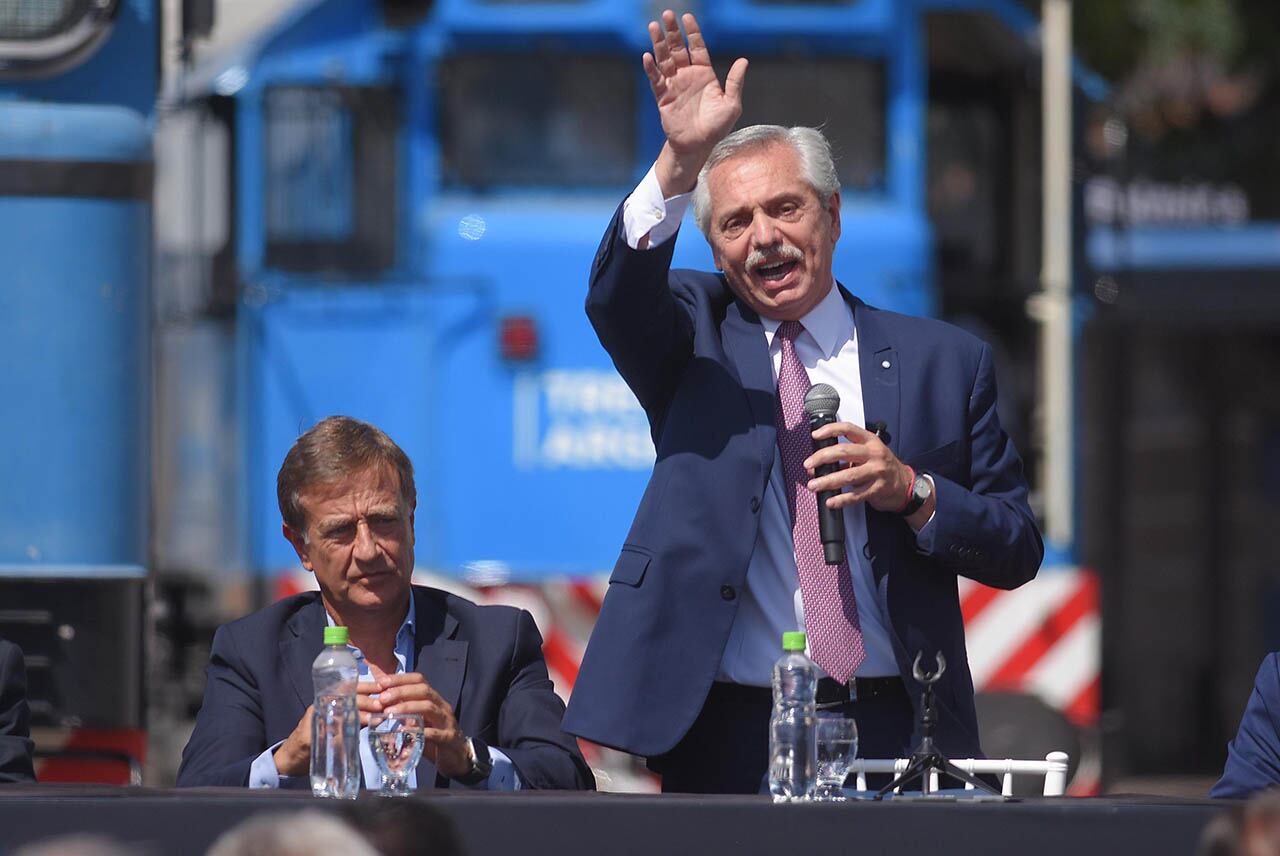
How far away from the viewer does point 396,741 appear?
3.48 meters

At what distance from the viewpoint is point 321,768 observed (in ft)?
11.0

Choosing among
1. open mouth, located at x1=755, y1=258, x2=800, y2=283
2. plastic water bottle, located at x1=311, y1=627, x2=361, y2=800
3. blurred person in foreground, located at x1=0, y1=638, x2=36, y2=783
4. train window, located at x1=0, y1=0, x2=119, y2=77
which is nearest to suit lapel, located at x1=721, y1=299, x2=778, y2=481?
open mouth, located at x1=755, y1=258, x2=800, y2=283

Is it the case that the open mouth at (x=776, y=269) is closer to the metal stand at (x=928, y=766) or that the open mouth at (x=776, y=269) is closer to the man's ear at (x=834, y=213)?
the man's ear at (x=834, y=213)

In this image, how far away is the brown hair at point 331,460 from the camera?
13.0 ft

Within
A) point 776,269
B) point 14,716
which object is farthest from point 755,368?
point 14,716

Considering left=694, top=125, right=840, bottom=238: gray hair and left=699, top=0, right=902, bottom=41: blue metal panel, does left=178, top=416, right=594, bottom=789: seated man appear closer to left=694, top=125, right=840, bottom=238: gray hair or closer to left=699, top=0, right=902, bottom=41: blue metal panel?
left=694, top=125, right=840, bottom=238: gray hair

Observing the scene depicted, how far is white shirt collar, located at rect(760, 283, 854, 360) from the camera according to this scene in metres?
3.87

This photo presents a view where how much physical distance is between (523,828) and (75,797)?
633mm

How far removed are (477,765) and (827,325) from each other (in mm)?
1008

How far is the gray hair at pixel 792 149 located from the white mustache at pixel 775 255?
11 centimetres

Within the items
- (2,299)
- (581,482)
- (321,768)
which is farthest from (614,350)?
(581,482)

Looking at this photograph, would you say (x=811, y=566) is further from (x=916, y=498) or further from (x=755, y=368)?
(x=755, y=368)

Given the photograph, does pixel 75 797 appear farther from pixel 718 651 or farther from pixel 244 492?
pixel 244 492

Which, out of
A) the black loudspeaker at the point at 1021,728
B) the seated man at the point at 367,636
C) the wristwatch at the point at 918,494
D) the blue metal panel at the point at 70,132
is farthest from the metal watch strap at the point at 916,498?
the black loudspeaker at the point at 1021,728
